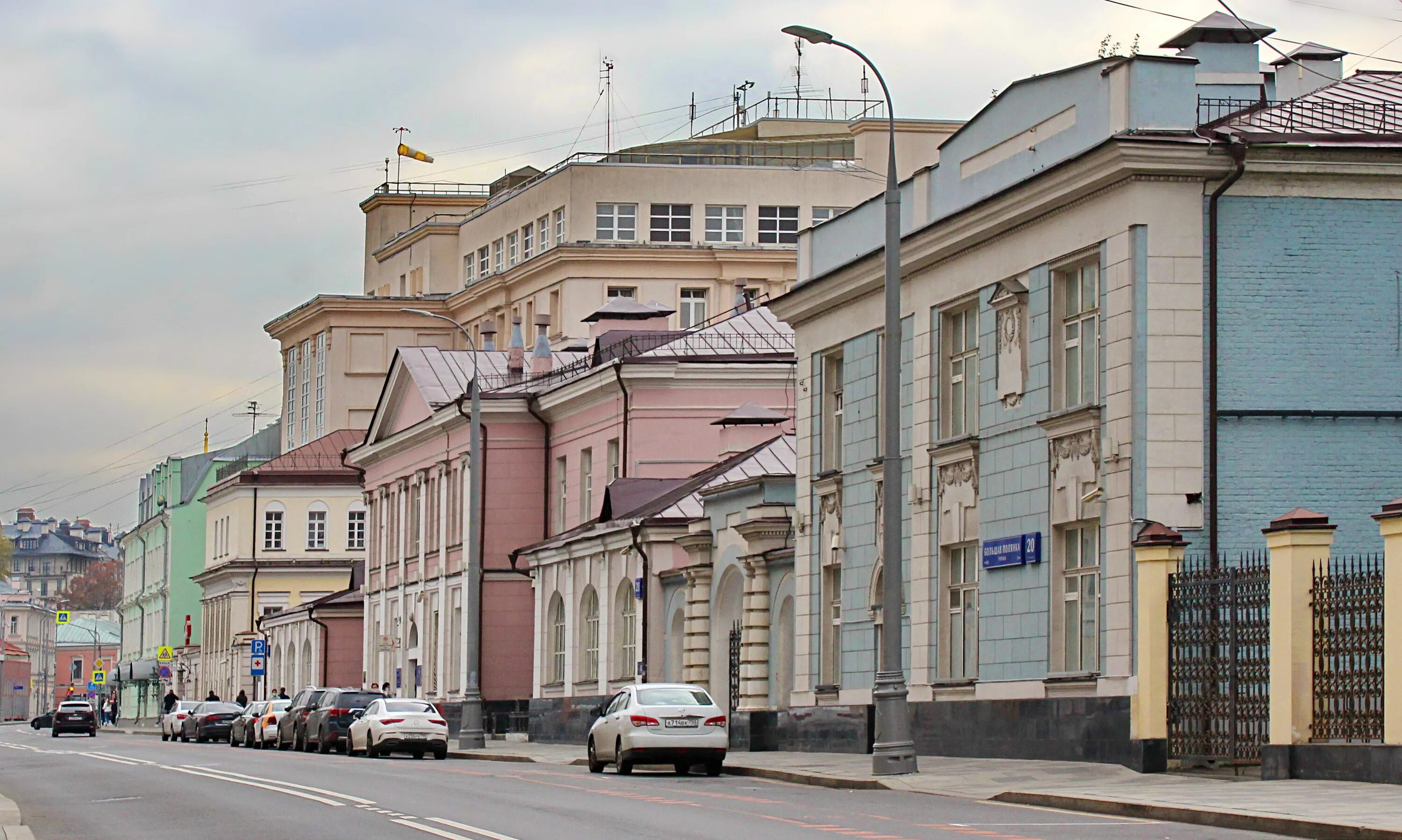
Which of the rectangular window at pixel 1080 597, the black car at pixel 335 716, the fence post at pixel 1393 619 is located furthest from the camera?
the black car at pixel 335 716

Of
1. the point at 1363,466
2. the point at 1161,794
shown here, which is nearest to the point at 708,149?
the point at 1363,466

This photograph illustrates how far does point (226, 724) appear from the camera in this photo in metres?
67.6

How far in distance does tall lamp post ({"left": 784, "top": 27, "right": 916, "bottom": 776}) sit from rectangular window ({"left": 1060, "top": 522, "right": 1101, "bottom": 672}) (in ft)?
8.53

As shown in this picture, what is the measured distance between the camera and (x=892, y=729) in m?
28.5

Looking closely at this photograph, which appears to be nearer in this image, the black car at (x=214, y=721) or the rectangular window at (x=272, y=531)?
the black car at (x=214, y=721)

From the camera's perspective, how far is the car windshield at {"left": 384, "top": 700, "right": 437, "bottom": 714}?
1769 inches

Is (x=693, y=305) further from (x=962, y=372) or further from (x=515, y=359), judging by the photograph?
(x=962, y=372)

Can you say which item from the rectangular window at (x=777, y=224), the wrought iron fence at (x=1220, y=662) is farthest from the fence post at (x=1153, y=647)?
the rectangular window at (x=777, y=224)

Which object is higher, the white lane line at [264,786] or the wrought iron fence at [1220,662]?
the wrought iron fence at [1220,662]

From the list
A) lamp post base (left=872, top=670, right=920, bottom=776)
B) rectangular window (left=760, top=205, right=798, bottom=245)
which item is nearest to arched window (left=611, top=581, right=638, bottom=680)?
lamp post base (left=872, top=670, right=920, bottom=776)

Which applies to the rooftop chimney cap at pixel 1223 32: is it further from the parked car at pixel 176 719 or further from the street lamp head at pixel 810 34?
the parked car at pixel 176 719

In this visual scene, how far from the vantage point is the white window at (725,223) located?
298 feet

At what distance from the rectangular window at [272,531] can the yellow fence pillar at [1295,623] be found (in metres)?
84.5

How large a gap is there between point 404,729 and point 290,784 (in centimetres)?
1436
